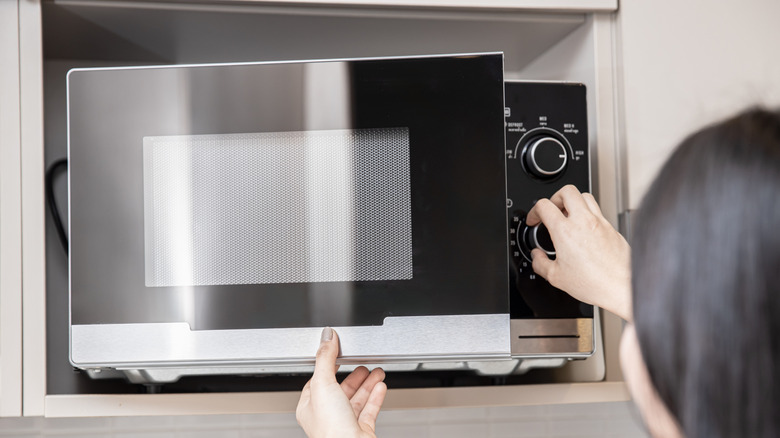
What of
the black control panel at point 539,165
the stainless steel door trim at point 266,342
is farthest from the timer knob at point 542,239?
the stainless steel door trim at point 266,342

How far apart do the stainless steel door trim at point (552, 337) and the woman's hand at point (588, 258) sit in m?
0.05

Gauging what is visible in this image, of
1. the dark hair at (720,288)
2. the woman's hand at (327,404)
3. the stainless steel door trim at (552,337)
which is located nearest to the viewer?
the dark hair at (720,288)

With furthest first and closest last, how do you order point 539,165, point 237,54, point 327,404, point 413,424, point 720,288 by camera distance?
point 413,424 < point 237,54 < point 539,165 < point 327,404 < point 720,288

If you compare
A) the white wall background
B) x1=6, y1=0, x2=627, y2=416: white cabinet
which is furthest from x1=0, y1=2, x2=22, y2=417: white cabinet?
the white wall background

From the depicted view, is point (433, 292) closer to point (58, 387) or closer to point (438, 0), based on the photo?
point (438, 0)

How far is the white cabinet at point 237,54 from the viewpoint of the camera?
665 millimetres

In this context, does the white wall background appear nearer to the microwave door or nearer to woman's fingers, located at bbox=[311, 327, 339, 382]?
the microwave door

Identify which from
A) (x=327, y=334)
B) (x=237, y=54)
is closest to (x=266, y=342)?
(x=327, y=334)

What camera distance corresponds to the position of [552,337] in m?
0.68

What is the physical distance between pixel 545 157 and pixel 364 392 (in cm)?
31

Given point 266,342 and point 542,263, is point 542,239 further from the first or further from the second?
point 266,342

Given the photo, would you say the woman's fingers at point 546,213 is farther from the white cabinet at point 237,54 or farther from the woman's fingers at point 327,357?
the woman's fingers at point 327,357

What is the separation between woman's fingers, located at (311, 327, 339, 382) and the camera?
577 millimetres

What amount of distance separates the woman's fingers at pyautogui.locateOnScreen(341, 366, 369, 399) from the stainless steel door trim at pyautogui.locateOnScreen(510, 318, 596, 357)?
161 millimetres
